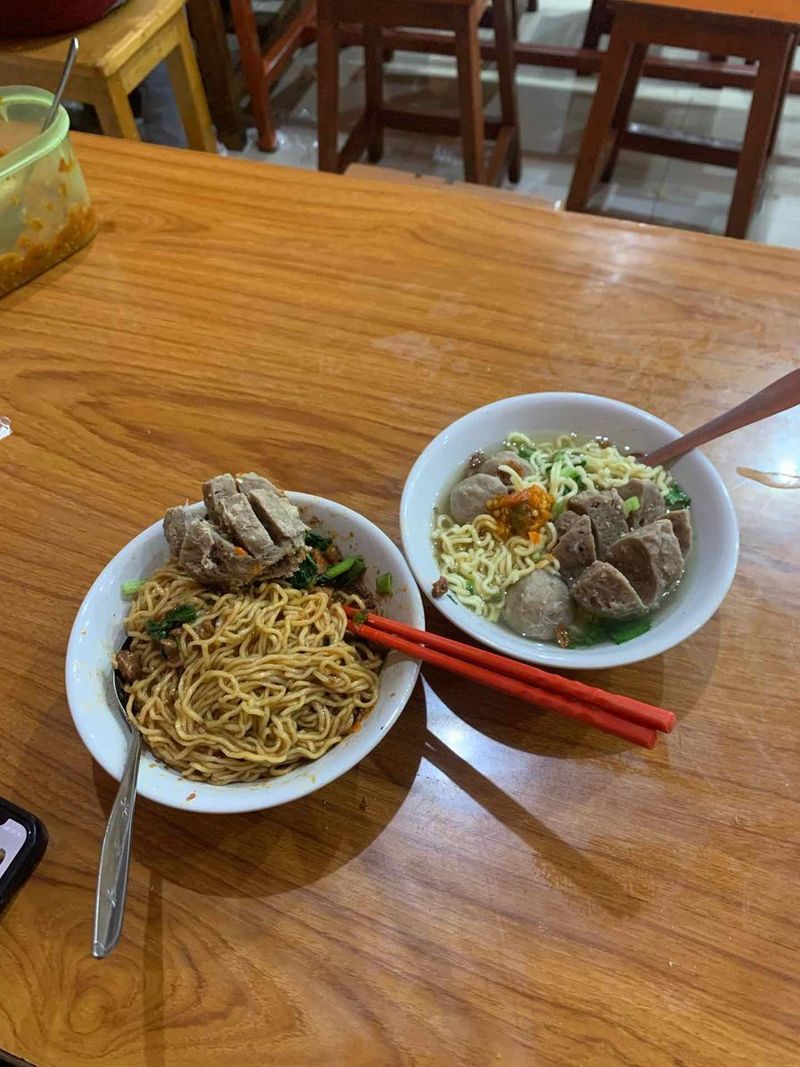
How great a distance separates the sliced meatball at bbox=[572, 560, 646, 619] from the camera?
3.14ft

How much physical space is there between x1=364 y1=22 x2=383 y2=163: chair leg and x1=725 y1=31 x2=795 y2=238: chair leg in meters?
1.50

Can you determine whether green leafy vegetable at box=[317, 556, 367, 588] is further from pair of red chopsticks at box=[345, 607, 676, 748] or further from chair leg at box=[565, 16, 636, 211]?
chair leg at box=[565, 16, 636, 211]

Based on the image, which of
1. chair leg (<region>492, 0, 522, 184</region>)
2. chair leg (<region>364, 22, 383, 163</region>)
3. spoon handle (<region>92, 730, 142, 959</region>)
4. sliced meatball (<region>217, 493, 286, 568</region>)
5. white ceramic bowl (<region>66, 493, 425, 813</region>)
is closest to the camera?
spoon handle (<region>92, 730, 142, 959</region>)

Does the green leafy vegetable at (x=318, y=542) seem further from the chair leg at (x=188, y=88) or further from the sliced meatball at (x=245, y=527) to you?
the chair leg at (x=188, y=88)

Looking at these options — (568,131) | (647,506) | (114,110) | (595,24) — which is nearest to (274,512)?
(647,506)

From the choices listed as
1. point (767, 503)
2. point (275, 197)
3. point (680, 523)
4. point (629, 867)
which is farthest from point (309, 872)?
point (275, 197)

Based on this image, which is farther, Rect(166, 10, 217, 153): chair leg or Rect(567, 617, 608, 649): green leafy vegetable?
Rect(166, 10, 217, 153): chair leg

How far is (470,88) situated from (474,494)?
2.14 m

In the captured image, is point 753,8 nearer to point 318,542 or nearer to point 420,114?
point 420,114

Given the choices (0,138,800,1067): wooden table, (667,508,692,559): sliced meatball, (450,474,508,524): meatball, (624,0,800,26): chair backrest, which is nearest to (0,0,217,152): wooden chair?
(0,138,800,1067): wooden table

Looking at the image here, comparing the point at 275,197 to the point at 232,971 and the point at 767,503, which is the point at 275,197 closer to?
the point at 767,503

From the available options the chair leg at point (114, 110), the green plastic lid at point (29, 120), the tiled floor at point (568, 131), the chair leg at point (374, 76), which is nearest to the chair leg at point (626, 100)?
the tiled floor at point (568, 131)

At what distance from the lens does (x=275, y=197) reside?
5.42 feet

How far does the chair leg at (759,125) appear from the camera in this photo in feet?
7.29
